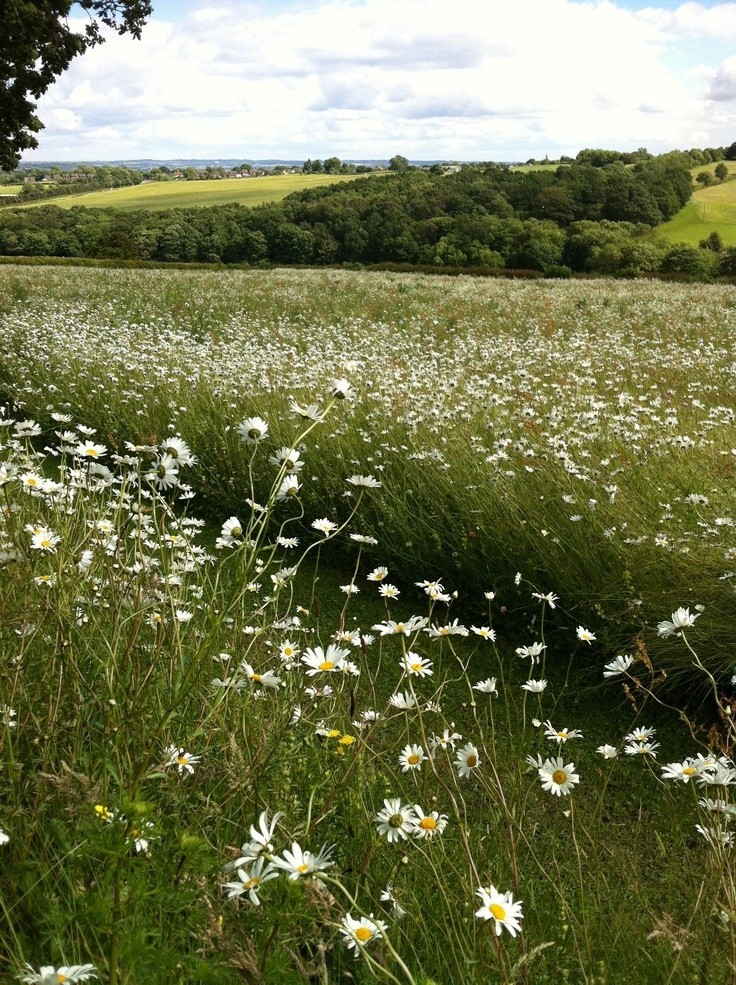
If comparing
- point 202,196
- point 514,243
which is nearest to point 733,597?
point 514,243

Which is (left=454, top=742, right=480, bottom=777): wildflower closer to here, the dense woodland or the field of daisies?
the field of daisies

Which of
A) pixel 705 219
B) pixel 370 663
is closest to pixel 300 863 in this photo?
pixel 370 663

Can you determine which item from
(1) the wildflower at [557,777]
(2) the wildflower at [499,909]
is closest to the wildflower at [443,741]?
(1) the wildflower at [557,777]

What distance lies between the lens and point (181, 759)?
1.93 m

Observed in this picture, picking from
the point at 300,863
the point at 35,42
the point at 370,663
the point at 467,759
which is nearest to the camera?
the point at 300,863

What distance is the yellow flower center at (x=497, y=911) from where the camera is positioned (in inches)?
50.8

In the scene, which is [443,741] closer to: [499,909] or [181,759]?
[181,759]

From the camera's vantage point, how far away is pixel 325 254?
44906mm

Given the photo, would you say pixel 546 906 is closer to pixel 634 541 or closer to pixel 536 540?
pixel 634 541

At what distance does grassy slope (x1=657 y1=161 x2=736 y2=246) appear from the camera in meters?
44.2

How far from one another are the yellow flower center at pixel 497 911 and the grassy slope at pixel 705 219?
45027mm

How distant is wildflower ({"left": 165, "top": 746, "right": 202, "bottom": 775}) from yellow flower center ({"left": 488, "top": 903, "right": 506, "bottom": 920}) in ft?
2.50

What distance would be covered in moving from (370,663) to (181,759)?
2128 millimetres

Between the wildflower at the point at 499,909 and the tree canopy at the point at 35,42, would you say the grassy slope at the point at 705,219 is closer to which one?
the tree canopy at the point at 35,42
